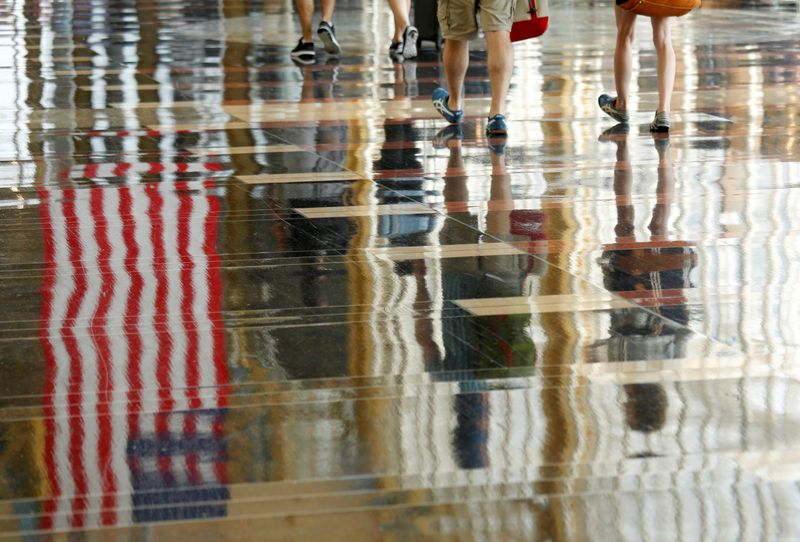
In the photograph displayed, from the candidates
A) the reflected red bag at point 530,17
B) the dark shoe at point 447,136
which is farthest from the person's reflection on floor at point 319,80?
the reflected red bag at point 530,17

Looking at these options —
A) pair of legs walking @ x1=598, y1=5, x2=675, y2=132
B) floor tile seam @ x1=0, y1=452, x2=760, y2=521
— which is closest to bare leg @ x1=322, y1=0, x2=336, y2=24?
pair of legs walking @ x1=598, y1=5, x2=675, y2=132

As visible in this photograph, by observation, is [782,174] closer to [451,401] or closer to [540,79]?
[451,401]

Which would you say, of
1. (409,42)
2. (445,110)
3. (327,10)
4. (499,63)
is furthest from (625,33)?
(327,10)

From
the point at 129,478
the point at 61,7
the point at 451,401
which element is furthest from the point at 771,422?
the point at 61,7

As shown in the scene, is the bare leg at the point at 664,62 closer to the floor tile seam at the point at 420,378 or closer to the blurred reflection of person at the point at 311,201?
the blurred reflection of person at the point at 311,201

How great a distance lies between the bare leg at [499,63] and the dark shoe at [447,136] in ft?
0.80

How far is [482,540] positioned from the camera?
313cm

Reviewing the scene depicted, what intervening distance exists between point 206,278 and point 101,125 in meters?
4.76

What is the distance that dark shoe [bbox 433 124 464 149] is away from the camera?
29.7 feet

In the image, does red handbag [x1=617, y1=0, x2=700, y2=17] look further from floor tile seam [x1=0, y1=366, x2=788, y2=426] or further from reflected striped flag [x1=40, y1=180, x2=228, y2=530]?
floor tile seam [x1=0, y1=366, x2=788, y2=426]

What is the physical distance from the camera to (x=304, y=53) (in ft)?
46.5

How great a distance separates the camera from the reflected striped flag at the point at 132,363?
3.44 meters

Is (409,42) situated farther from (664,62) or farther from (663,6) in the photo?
(663,6)

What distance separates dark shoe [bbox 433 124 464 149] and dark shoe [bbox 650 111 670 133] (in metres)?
1.10
